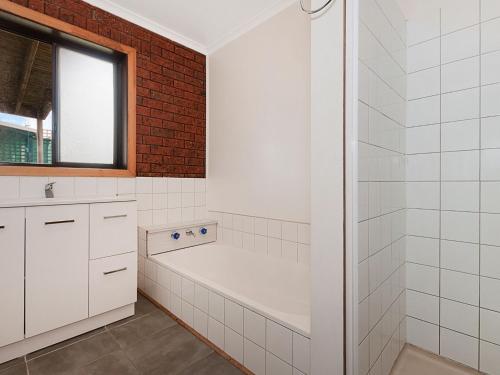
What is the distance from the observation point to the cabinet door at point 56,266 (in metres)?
1.48

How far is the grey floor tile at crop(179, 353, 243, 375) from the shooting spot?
139 centimetres

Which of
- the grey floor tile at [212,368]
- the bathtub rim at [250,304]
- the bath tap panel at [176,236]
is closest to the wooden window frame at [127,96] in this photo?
the bath tap panel at [176,236]

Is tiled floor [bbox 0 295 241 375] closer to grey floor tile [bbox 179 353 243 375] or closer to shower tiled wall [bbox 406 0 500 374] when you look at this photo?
grey floor tile [bbox 179 353 243 375]

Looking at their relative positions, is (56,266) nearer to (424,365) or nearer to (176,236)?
(176,236)

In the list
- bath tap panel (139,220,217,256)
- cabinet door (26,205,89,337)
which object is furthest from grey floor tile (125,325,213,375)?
bath tap panel (139,220,217,256)

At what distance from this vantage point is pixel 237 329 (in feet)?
4.67

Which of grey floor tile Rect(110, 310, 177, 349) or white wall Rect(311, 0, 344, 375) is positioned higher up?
white wall Rect(311, 0, 344, 375)

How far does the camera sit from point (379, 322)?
1228mm

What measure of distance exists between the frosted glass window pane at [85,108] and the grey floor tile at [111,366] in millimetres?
1508

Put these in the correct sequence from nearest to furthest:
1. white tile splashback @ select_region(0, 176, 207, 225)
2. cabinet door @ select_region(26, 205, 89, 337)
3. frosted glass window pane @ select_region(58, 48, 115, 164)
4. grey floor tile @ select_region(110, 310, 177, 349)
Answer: cabinet door @ select_region(26, 205, 89, 337) → grey floor tile @ select_region(110, 310, 177, 349) → white tile splashback @ select_region(0, 176, 207, 225) → frosted glass window pane @ select_region(58, 48, 115, 164)

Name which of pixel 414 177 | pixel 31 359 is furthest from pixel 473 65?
pixel 31 359

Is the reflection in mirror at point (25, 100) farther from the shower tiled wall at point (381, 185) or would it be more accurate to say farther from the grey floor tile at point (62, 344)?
the shower tiled wall at point (381, 185)

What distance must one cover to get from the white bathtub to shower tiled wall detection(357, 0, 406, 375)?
1.11 ft

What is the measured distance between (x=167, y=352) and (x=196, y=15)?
266 centimetres
